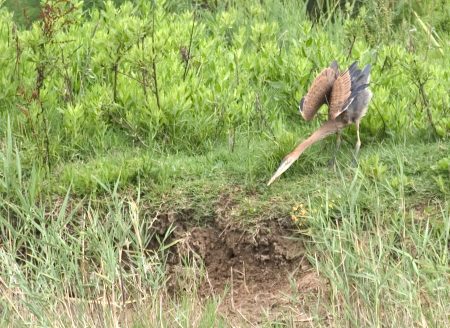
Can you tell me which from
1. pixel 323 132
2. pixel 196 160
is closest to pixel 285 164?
pixel 323 132

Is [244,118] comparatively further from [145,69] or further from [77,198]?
[77,198]

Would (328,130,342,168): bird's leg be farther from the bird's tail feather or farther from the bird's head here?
the bird's head

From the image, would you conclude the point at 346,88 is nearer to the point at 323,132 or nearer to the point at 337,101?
the point at 337,101

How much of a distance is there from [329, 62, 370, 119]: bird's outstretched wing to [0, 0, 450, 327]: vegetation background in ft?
0.81

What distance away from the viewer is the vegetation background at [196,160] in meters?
4.50

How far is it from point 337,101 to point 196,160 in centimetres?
85

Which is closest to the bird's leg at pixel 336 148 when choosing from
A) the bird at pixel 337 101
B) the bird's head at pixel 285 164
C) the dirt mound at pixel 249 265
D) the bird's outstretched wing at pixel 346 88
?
the bird at pixel 337 101

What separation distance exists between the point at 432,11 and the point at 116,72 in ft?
9.99

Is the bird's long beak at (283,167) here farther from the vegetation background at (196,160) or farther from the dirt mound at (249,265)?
the dirt mound at (249,265)

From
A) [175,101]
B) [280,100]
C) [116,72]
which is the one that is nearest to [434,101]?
[280,100]

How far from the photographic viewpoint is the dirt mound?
16.5 ft

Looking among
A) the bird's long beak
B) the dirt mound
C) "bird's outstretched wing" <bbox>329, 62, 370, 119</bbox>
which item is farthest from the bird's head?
"bird's outstretched wing" <bbox>329, 62, 370, 119</bbox>

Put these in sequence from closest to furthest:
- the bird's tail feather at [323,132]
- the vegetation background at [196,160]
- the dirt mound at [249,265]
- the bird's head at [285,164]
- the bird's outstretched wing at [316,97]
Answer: the vegetation background at [196,160], the dirt mound at [249,265], the bird's head at [285,164], the bird's tail feather at [323,132], the bird's outstretched wing at [316,97]

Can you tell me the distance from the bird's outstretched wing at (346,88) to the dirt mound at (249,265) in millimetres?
723
